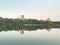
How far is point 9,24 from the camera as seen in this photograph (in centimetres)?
1988

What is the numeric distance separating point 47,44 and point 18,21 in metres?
15.6

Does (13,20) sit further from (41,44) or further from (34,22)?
(41,44)

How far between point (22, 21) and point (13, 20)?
1430 mm

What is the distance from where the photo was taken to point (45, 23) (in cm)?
2377

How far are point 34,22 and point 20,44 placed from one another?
59.7 feet

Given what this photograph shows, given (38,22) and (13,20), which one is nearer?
(13,20)

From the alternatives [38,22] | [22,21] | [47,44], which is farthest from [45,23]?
[47,44]

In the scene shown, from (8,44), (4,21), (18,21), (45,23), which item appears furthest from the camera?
(45,23)

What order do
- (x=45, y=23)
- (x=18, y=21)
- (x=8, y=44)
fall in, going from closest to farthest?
(x=8, y=44) < (x=18, y=21) < (x=45, y=23)

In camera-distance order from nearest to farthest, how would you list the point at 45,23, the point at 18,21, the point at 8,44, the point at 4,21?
1. the point at 8,44
2. the point at 4,21
3. the point at 18,21
4. the point at 45,23

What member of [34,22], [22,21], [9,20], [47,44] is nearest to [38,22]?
[34,22]

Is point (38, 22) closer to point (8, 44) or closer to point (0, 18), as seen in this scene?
point (0, 18)

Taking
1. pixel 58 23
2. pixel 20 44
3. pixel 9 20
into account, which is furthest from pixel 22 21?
pixel 20 44

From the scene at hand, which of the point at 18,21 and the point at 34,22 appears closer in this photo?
the point at 18,21
